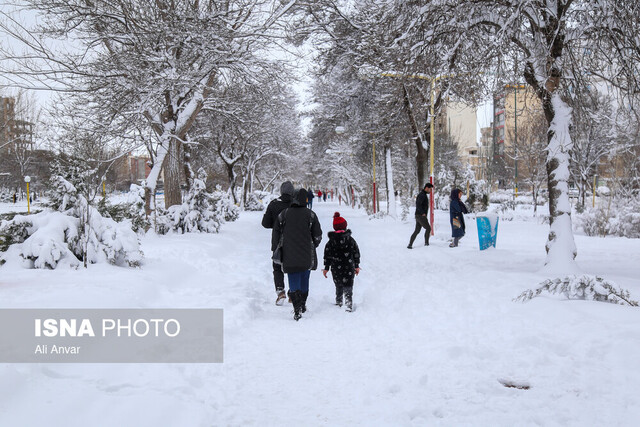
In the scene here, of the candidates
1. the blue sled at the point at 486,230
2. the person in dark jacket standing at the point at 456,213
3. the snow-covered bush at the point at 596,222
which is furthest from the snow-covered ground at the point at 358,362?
the snow-covered bush at the point at 596,222

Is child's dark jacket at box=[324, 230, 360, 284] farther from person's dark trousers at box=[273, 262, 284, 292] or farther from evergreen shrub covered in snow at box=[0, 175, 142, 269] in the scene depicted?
evergreen shrub covered in snow at box=[0, 175, 142, 269]

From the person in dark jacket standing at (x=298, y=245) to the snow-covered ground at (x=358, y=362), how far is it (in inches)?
17.6

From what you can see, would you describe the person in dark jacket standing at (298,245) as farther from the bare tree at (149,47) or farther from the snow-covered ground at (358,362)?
the bare tree at (149,47)

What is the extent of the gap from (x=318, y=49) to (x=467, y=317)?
11.9 meters

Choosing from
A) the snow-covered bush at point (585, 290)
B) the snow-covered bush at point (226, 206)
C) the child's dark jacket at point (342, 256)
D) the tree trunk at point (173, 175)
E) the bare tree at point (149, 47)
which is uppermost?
the bare tree at point (149, 47)

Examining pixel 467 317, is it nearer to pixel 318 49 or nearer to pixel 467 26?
pixel 467 26

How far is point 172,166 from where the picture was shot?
1524 cm

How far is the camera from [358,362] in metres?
4.62

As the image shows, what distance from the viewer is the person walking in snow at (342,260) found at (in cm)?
695

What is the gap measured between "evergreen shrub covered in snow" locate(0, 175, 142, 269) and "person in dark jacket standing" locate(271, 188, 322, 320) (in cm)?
337

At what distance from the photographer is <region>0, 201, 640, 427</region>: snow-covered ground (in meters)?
3.37

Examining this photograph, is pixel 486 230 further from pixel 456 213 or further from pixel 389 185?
pixel 389 185

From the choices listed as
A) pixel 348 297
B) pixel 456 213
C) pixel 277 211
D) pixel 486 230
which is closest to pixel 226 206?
pixel 456 213

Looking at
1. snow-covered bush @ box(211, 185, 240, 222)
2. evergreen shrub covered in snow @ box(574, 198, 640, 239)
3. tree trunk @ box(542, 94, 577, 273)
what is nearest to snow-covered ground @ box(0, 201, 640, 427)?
tree trunk @ box(542, 94, 577, 273)
